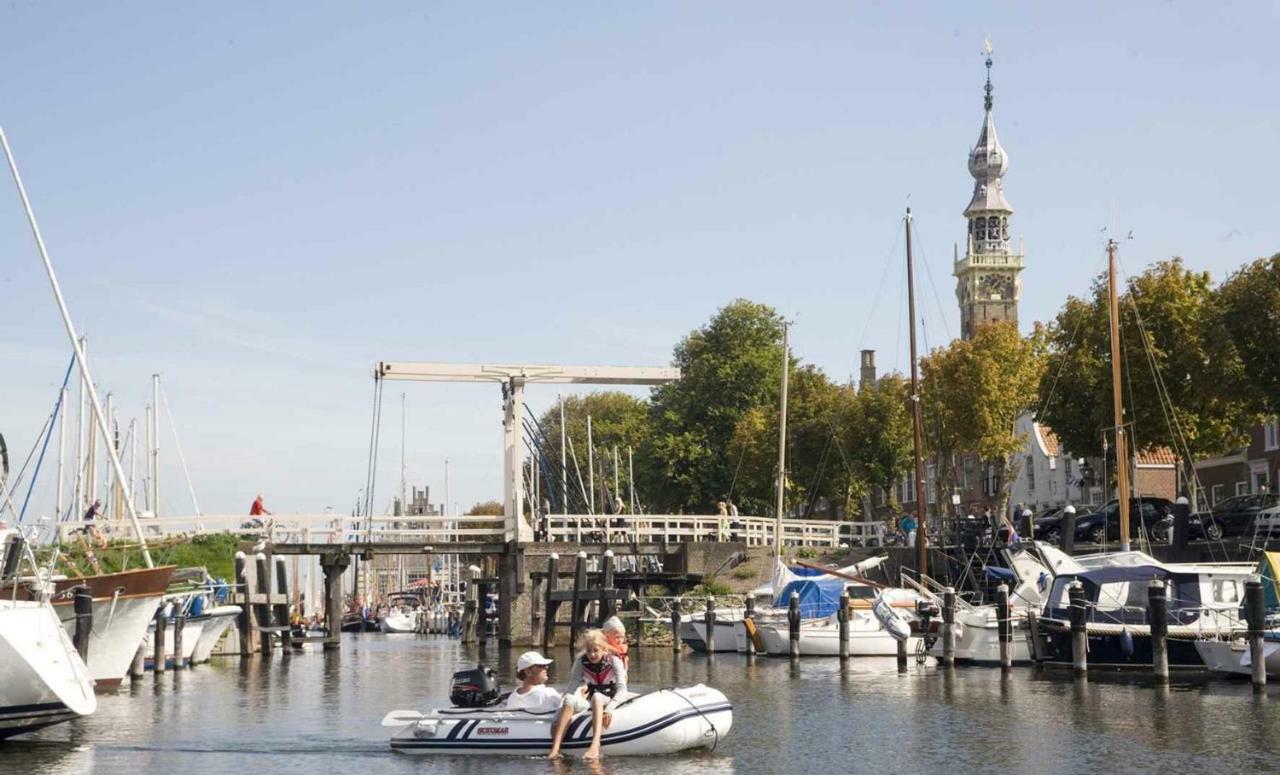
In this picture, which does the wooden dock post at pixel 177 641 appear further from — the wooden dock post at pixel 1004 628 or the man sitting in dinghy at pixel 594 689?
the man sitting in dinghy at pixel 594 689

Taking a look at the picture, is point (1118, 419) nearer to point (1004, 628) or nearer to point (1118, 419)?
point (1118, 419)

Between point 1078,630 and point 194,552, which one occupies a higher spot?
point 194,552

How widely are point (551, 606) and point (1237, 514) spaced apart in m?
21.2

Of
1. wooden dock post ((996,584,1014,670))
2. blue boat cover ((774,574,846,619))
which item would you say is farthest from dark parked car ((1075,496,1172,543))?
wooden dock post ((996,584,1014,670))

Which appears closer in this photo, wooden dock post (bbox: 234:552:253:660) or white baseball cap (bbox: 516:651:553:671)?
white baseball cap (bbox: 516:651:553:671)

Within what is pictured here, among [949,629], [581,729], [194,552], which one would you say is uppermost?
[194,552]

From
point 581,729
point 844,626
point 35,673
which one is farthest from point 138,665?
point 581,729

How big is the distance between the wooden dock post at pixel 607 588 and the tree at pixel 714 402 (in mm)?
29952

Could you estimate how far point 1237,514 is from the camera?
166 feet

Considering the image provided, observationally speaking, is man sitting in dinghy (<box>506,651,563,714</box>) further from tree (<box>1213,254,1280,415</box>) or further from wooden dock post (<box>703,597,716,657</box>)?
tree (<box>1213,254,1280,415</box>)

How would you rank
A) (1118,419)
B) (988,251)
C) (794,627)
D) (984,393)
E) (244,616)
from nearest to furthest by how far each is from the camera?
1. (794,627)
2. (1118,419)
3. (244,616)
4. (984,393)
5. (988,251)

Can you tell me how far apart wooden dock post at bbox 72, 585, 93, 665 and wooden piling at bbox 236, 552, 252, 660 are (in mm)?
17014

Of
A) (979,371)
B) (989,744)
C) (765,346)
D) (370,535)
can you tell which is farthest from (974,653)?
(765,346)

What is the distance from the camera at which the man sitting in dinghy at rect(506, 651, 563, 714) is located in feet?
77.0
